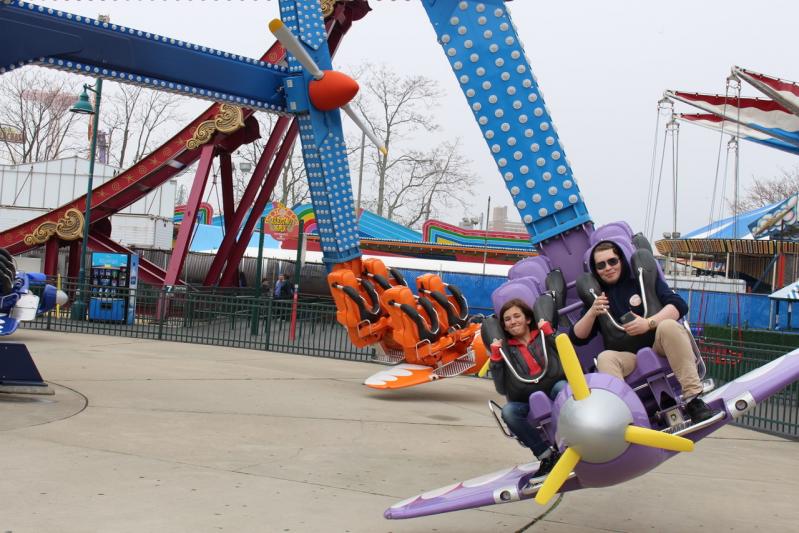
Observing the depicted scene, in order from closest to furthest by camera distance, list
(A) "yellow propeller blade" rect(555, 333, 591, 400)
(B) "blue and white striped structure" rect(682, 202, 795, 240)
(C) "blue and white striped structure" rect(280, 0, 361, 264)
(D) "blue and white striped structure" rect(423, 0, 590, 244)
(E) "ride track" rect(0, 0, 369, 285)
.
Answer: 1. (A) "yellow propeller blade" rect(555, 333, 591, 400)
2. (D) "blue and white striped structure" rect(423, 0, 590, 244)
3. (C) "blue and white striped structure" rect(280, 0, 361, 264)
4. (E) "ride track" rect(0, 0, 369, 285)
5. (B) "blue and white striped structure" rect(682, 202, 795, 240)

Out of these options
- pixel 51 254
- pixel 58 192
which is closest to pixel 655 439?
pixel 51 254

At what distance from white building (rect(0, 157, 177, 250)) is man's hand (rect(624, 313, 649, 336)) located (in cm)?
2912

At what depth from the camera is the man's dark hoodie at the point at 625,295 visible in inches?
199

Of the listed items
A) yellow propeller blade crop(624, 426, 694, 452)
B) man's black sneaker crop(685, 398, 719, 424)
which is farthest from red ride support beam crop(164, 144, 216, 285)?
yellow propeller blade crop(624, 426, 694, 452)

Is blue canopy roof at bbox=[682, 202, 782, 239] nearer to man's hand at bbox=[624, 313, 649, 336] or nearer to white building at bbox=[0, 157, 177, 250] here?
white building at bbox=[0, 157, 177, 250]

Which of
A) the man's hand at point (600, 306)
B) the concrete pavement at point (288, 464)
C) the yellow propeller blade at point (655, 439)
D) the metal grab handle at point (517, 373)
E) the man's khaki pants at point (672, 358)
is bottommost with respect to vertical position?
the concrete pavement at point (288, 464)

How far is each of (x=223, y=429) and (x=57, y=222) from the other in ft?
51.7

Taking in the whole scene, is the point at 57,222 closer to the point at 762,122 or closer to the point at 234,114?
the point at 234,114

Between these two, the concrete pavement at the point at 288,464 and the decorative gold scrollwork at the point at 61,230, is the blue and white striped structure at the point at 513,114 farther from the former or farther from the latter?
the decorative gold scrollwork at the point at 61,230

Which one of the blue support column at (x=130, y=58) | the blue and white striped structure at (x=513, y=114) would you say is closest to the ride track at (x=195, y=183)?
the blue support column at (x=130, y=58)

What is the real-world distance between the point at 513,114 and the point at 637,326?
205 centimetres

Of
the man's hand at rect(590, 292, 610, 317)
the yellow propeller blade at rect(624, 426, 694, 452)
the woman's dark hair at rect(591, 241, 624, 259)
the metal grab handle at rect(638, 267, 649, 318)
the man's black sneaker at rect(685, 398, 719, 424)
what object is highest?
the woman's dark hair at rect(591, 241, 624, 259)

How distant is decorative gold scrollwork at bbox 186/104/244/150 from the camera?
19.6 metres

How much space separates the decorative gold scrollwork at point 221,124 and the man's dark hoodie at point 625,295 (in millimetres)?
15354
